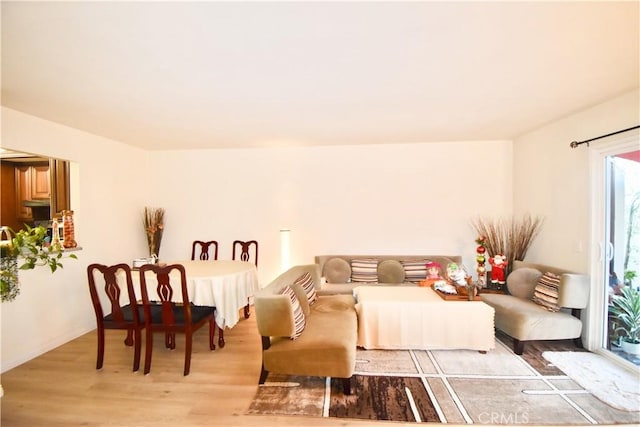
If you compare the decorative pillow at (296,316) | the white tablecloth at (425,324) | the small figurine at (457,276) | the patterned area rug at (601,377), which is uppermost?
the small figurine at (457,276)

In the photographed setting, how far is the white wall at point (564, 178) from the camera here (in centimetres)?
286

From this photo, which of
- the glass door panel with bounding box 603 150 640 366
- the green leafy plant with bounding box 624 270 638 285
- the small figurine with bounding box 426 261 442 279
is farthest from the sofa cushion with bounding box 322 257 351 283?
the green leafy plant with bounding box 624 270 638 285

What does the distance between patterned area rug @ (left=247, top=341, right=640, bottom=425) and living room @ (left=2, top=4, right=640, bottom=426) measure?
5.33 ft

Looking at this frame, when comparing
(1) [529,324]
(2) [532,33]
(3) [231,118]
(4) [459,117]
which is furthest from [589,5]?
(3) [231,118]

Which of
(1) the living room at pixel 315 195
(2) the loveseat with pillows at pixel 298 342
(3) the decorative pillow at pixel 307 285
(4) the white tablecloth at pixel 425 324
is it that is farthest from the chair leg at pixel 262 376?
A: (1) the living room at pixel 315 195

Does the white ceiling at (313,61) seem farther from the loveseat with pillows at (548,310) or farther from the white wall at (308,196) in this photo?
the loveseat with pillows at (548,310)

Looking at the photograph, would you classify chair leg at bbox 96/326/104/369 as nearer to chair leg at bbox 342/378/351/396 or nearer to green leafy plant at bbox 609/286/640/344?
chair leg at bbox 342/378/351/396

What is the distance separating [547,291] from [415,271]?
4.92 feet

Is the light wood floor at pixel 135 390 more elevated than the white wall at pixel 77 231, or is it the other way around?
the white wall at pixel 77 231

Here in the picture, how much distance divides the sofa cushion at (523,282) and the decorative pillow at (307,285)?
2331mm

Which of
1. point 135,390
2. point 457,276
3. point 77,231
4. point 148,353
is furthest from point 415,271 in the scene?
point 77,231

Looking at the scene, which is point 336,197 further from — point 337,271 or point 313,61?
point 313,61

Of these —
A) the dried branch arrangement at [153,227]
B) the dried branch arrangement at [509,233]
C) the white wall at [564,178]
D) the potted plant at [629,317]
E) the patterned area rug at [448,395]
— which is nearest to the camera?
the patterned area rug at [448,395]

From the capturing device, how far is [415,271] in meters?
4.21
